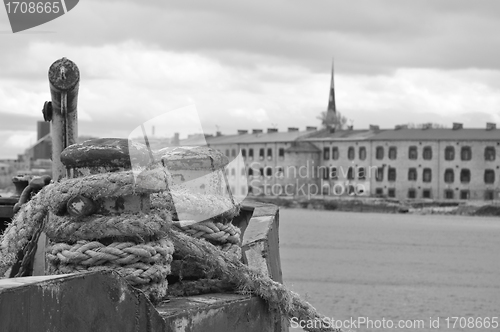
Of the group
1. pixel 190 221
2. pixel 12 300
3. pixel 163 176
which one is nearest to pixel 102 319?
pixel 12 300

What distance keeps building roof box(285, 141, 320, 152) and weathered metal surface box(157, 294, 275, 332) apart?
87.0m

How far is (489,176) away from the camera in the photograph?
3393 inches

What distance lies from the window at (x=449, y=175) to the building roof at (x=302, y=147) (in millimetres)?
15223

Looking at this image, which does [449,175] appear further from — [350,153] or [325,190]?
[325,190]

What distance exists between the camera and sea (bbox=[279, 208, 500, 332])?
88.8 ft

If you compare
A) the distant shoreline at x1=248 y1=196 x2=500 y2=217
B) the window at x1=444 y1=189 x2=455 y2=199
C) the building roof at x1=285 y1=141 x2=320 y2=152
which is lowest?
the distant shoreline at x1=248 y1=196 x2=500 y2=217

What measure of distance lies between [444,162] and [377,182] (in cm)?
929

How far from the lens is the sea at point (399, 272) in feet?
88.8

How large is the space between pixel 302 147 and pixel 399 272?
49403 mm

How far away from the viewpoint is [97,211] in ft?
10.4

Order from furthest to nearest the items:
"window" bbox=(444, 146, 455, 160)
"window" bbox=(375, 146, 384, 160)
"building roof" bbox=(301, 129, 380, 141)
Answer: "building roof" bbox=(301, 129, 380, 141), "window" bbox=(375, 146, 384, 160), "window" bbox=(444, 146, 455, 160)

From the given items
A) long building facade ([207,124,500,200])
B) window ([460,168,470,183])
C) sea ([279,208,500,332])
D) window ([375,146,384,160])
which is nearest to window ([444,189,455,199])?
long building facade ([207,124,500,200])
